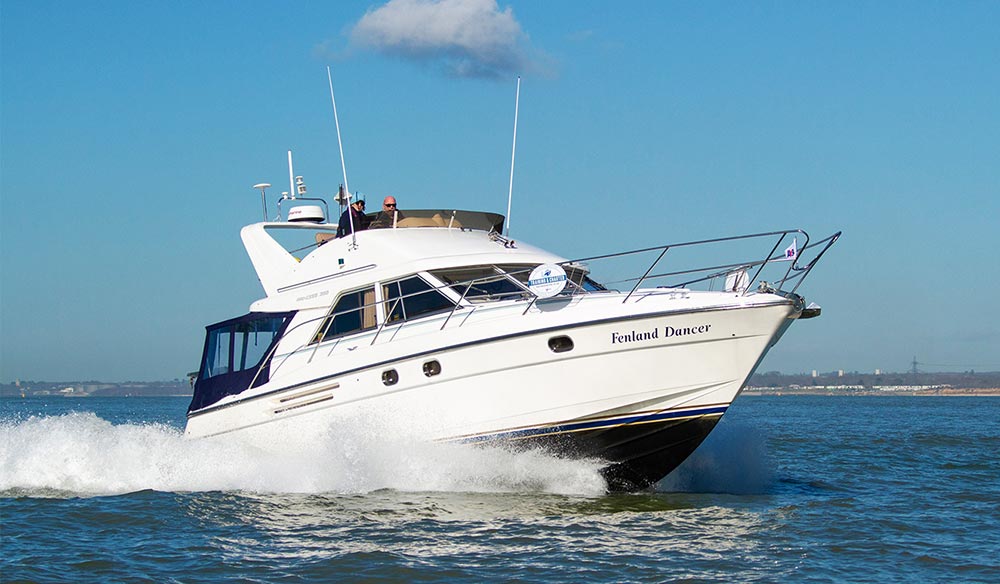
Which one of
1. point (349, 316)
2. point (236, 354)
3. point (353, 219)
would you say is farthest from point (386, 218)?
point (236, 354)

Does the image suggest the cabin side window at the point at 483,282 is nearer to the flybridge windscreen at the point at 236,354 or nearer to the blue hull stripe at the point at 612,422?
the blue hull stripe at the point at 612,422

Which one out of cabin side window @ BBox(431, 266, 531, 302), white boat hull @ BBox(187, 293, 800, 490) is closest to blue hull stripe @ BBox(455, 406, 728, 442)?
white boat hull @ BBox(187, 293, 800, 490)

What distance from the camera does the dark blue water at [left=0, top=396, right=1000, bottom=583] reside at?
8.23 meters

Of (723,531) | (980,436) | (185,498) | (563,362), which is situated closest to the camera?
(723,531)

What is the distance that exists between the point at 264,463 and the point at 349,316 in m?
2.12

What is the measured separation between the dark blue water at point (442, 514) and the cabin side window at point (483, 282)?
181 cm

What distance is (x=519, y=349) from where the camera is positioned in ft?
34.0

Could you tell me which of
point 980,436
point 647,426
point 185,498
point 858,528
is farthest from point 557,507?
point 980,436

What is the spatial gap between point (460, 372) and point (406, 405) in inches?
32.6

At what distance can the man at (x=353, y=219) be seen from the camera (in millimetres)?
12769

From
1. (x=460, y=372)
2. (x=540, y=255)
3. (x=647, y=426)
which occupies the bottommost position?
(x=647, y=426)

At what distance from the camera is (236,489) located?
12.3 metres

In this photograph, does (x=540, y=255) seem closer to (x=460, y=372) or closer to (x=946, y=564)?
(x=460, y=372)

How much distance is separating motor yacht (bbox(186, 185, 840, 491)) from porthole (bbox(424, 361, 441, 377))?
1 centimetres
